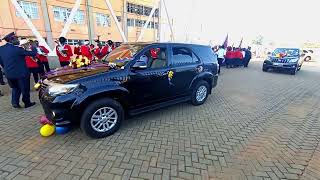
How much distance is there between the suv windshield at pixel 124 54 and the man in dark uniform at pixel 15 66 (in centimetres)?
200

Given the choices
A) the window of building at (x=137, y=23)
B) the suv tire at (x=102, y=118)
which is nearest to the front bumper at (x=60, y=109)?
the suv tire at (x=102, y=118)

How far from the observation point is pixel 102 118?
11.9 feet

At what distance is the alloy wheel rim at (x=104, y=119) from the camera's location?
11.6 ft

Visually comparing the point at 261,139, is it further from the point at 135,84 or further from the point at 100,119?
the point at 100,119

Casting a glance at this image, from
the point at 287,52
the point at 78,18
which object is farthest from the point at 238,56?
the point at 78,18

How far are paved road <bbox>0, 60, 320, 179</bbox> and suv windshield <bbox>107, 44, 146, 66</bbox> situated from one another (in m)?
1.39

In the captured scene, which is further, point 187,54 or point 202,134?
point 187,54

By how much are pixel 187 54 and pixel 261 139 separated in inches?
103

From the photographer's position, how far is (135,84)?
3893 mm

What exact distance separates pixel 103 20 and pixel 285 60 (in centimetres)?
2234

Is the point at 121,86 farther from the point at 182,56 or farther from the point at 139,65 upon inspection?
the point at 182,56

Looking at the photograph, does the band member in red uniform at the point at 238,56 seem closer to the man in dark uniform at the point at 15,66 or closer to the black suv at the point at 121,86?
the black suv at the point at 121,86

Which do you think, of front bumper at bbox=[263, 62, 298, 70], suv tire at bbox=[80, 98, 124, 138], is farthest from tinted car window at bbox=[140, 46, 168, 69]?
front bumper at bbox=[263, 62, 298, 70]

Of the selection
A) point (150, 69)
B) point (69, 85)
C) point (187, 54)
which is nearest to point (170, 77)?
point (150, 69)
